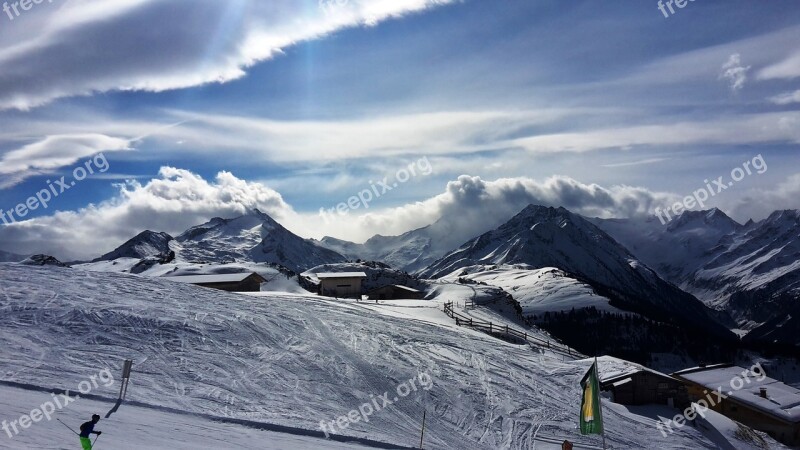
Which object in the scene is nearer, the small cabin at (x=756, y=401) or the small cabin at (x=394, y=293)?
the small cabin at (x=756, y=401)

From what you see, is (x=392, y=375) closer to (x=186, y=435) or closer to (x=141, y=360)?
(x=141, y=360)

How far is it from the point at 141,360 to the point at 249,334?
8290 mm

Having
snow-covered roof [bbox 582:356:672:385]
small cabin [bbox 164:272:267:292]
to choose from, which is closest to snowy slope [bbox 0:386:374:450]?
snow-covered roof [bbox 582:356:672:385]

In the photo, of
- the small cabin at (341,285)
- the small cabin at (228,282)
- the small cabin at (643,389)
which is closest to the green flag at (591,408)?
the small cabin at (643,389)

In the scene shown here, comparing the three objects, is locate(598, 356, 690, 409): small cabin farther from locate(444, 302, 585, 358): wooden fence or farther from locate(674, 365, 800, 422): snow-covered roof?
locate(674, 365, 800, 422): snow-covered roof

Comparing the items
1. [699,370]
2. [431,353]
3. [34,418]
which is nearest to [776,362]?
[699,370]

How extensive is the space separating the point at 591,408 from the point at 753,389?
158 ft

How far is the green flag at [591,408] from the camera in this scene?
2355 centimetres

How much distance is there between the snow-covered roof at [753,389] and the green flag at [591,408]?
→ 1676 inches

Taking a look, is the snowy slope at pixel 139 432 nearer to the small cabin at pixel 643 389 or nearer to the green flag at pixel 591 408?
the green flag at pixel 591 408

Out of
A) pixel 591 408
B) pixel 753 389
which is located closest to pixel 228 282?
pixel 591 408

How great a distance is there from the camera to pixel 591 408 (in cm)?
2388

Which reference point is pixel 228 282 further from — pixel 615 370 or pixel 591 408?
pixel 591 408

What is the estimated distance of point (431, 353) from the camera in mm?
41688
